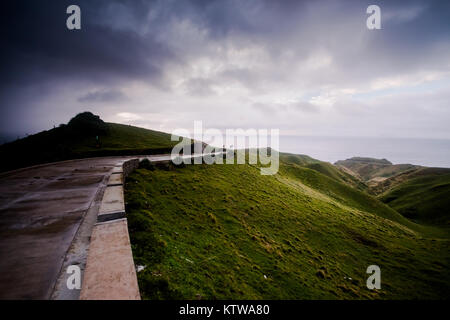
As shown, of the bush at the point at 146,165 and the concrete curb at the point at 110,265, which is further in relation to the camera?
the bush at the point at 146,165

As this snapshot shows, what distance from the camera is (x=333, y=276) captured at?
39.1ft

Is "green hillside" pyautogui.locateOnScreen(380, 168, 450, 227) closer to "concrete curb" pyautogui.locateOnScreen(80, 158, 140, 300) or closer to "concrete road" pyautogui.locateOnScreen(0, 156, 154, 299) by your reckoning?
"concrete curb" pyautogui.locateOnScreen(80, 158, 140, 300)

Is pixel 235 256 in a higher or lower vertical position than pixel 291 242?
higher

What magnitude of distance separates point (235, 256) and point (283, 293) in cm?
271

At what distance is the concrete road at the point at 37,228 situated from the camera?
3.67 metres

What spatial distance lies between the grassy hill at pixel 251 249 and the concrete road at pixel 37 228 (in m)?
1.99

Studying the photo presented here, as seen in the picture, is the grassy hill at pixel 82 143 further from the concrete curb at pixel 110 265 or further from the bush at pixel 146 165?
the concrete curb at pixel 110 265

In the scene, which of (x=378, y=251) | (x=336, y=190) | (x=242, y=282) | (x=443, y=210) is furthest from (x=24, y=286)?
(x=443, y=210)

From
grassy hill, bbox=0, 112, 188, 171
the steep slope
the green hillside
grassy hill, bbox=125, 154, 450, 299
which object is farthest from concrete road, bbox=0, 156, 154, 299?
the green hillside

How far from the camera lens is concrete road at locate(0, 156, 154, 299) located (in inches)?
145

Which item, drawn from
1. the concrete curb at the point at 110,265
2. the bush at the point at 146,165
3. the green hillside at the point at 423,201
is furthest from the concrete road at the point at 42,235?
the green hillside at the point at 423,201

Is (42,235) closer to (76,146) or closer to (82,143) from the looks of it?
(76,146)
